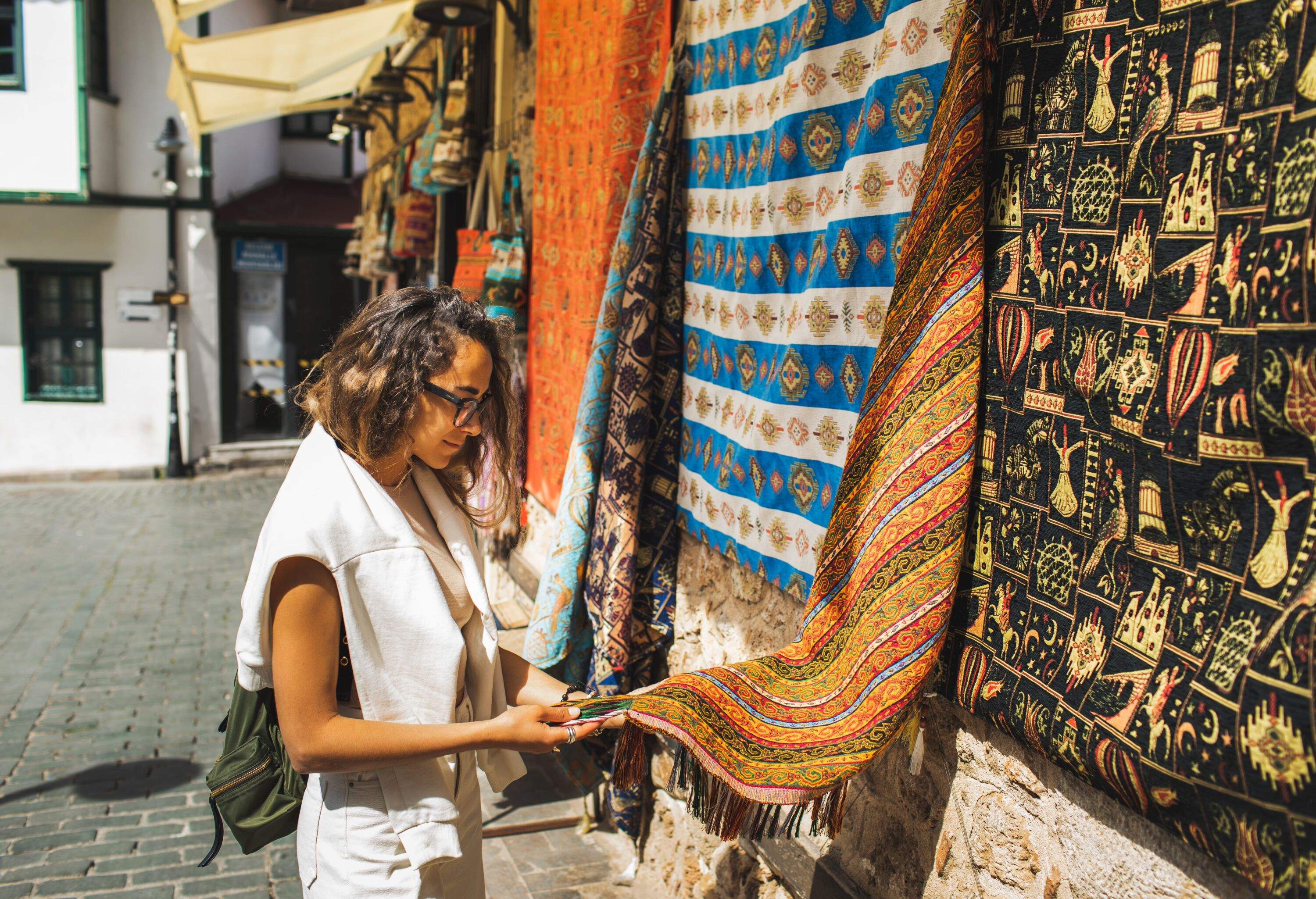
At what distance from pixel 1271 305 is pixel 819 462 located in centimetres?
122

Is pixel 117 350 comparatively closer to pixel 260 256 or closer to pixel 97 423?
pixel 97 423

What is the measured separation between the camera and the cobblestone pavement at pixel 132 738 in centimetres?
358

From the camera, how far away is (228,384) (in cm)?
1453

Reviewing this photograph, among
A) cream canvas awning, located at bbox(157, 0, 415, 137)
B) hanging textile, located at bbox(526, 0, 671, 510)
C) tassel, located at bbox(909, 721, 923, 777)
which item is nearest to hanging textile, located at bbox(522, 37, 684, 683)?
hanging textile, located at bbox(526, 0, 671, 510)

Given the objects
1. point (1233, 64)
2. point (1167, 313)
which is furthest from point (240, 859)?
point (1233, 64)

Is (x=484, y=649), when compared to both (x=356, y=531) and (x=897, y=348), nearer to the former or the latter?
(x=356, y=531)

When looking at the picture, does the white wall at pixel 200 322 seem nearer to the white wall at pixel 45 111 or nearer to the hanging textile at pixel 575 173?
the white wall at pixel 45 111

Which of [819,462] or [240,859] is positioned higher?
[819,462]

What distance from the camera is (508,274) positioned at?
5051 mm

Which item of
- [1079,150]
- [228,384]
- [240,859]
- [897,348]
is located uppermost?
[1079,150]

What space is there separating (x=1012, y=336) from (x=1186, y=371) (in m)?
0.38

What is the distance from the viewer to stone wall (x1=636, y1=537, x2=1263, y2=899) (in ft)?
4.87

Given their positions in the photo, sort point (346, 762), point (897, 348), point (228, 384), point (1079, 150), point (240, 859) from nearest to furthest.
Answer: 1. point (1079, 150)
2. point (346, 762)
3. point (897, 348)
4. point (240, 859)
5. point (228, 384)

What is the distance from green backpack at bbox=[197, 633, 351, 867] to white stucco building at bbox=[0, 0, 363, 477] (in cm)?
1301
